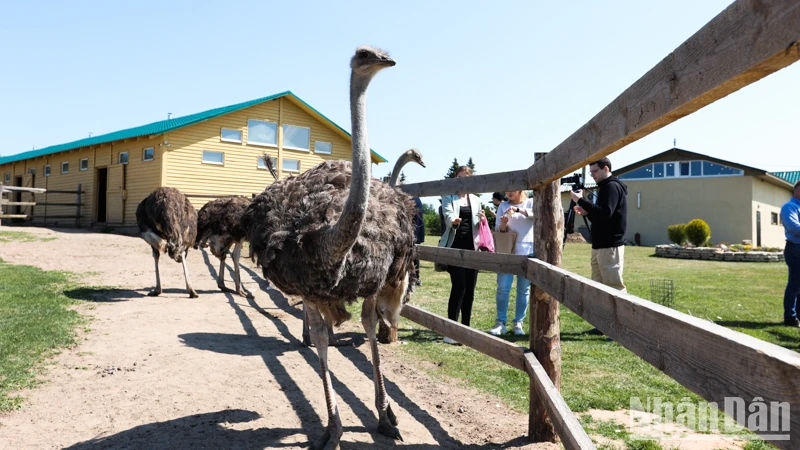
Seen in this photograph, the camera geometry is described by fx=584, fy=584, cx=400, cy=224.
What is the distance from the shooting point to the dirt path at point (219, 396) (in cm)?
361

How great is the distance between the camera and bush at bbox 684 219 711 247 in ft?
76.9

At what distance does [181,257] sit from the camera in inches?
357

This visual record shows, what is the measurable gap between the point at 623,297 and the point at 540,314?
5.09 ft

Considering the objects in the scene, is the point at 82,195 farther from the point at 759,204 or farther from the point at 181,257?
the point at 759,204

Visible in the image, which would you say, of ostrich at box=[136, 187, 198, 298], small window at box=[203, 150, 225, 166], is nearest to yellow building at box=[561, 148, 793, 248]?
small window at box=[203, 150, 225, 166]

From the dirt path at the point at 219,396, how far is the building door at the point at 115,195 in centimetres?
1490

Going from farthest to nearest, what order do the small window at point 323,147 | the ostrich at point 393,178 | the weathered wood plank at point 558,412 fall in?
the small window at point 323,147
the ostrich at point 393,178
the weathered wood plank at point 558,412

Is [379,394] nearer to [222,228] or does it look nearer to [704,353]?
[704,353]

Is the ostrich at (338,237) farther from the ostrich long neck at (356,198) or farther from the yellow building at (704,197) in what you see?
the yellow building at (704,197)

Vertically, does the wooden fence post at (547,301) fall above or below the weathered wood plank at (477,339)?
above

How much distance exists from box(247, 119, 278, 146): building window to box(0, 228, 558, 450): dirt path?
14813 mm

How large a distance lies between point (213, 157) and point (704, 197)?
23.4 m

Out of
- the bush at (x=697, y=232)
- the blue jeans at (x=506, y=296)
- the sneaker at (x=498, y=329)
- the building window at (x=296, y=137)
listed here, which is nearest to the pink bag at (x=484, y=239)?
the blue jeans at (x=506, y=296)

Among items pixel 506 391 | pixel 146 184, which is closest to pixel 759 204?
pixel 146 184
